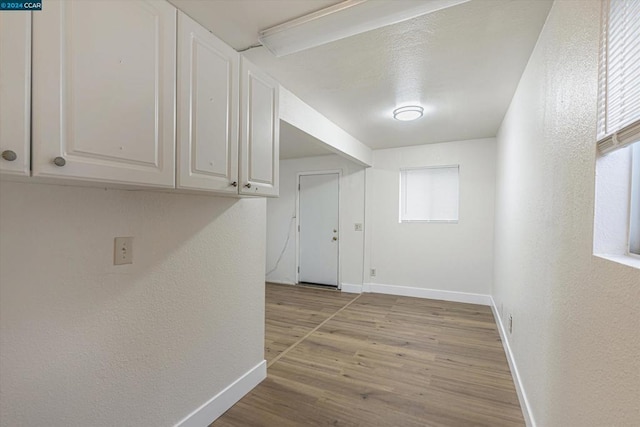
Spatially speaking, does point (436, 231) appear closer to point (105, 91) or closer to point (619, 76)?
point (619, 76)

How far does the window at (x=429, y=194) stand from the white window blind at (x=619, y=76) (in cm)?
348

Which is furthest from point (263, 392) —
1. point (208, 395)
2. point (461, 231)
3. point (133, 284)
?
point (461, 231)

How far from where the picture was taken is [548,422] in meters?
1.33

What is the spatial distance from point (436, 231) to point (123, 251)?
396cm

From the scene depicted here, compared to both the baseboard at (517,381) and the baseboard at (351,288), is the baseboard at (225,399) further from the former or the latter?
the baseboard at (351,288)

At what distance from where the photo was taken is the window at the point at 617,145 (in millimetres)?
A: 797

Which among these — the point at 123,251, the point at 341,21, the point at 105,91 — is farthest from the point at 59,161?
the point at 341,21

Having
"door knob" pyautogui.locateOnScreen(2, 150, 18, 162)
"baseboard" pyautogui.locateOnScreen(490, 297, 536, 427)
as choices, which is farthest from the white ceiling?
"baseboard" pyautogui.locateOnScreen(490, 297, 536, 427)

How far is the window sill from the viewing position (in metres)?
0.75

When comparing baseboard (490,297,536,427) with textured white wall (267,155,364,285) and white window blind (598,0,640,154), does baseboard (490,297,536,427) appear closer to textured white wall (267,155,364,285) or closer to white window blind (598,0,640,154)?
white window blind (598,0,640,154)

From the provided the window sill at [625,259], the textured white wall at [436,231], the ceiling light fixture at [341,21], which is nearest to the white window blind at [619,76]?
the window sill at [625,259]

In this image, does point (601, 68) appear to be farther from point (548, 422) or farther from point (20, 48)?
point (20, 48)

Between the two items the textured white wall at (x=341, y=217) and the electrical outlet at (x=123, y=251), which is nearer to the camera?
the electrical outlet at (x=123, y=251)

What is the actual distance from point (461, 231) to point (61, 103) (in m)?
4.36
